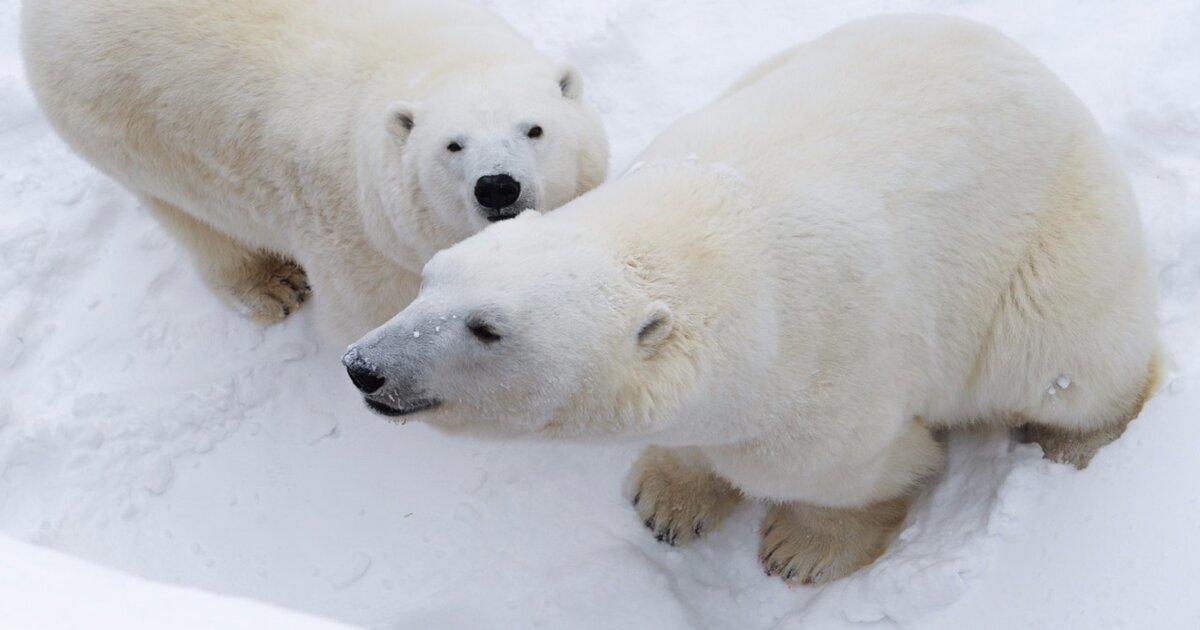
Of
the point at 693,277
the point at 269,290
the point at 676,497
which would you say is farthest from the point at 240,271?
the point at 693,277

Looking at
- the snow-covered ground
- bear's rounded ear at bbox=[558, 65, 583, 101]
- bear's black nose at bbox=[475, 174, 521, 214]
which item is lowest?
A: the snow-covered ground

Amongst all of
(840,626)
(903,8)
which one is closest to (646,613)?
→ (840,626)

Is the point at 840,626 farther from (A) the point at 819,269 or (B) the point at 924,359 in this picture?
(A) the point at 819,269

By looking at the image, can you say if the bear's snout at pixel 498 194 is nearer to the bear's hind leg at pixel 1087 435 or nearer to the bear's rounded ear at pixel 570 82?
the bear's rounded ear at pixel 570 82

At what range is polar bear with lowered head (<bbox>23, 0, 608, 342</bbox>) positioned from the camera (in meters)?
3.09

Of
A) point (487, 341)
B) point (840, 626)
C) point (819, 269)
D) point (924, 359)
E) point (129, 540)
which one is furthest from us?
point (129, 540)

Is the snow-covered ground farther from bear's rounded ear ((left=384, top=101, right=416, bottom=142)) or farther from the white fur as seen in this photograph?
bear's rounded ear ((left=384, top=101, right=416, bottom=142))

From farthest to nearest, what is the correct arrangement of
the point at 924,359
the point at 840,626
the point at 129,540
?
the point at 129,540
the point at 840,626
the point at 924,359

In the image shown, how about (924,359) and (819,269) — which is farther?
(924,359)

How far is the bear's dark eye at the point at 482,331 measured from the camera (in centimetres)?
221

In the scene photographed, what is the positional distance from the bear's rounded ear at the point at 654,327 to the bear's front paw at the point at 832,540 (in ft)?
4.17

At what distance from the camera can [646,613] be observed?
3.32 m

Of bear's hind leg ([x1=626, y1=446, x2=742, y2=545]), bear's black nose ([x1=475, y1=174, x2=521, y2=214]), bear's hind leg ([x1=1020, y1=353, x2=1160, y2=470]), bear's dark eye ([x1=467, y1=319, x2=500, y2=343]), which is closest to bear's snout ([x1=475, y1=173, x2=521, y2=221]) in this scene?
bear's black nose ([x1=475, y1=174, x2=521, y2=214])

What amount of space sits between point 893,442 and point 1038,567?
509mm
